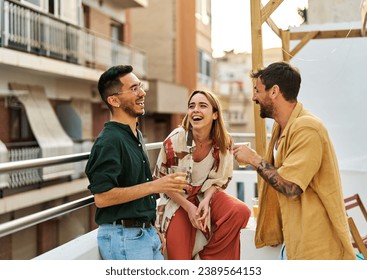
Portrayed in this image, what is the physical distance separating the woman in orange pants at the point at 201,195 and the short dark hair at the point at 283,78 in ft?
1.47

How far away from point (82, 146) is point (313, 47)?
19.2ft

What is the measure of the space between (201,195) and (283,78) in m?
0.78

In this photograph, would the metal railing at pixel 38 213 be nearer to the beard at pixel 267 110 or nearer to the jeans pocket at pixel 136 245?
the jeans pocket at pixel 136 245

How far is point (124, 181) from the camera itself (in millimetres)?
1861

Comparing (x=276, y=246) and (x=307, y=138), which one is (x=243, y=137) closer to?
(x=276, y=246)

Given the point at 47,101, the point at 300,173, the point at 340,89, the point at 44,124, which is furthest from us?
the point at 47,101

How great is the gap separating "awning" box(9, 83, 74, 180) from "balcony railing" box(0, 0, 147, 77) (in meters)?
0.67

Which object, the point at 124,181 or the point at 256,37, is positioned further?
the point at 256,37

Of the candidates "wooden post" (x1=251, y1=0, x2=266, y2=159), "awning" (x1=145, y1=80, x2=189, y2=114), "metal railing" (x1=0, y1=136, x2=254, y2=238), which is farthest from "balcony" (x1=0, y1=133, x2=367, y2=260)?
"awning" (x1=145, y1=80, x2=189, y2=114)

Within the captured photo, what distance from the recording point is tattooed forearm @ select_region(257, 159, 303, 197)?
1.67 m

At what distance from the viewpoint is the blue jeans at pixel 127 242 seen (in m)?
1.89

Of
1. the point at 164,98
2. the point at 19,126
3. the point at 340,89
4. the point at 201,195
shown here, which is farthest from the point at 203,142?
the point at 164,98

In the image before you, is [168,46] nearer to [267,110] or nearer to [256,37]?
[256,37]
